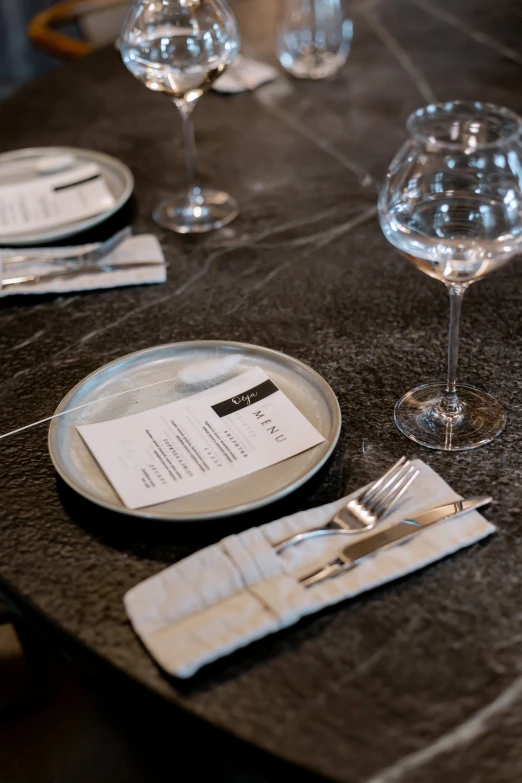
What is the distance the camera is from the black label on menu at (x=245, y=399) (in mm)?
781

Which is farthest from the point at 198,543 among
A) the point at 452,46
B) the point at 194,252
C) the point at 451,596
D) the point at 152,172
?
the point at 452,46

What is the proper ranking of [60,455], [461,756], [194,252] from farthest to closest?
[194,252] < [60,455] < [461,756]

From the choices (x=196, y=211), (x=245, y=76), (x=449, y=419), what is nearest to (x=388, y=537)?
(x=449, y=419)

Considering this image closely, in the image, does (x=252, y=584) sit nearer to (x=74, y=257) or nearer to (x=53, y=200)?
(x=74, y=257)

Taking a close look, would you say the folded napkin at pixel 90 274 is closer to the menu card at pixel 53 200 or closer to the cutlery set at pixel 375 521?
the menu card at pixel 53 200

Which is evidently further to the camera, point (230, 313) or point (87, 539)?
point (230, 313)

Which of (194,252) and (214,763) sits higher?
(194,252)

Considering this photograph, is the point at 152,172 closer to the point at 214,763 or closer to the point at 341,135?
the point at 341,135

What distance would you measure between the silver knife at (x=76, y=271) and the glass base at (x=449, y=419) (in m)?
0.38

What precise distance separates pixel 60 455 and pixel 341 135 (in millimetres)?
794

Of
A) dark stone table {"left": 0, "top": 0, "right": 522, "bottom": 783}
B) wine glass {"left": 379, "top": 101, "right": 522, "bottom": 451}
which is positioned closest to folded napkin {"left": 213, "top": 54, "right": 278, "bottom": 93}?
dark stone table {"left": 0, "top": 0, "right": 522, "bottom": 783}

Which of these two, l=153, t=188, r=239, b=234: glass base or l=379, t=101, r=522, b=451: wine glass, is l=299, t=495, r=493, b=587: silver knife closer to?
l=379, t=101, r=522, b=451: wine glass

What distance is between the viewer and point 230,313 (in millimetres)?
974

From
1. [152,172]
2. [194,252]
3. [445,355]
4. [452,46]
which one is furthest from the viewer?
[452,46]
